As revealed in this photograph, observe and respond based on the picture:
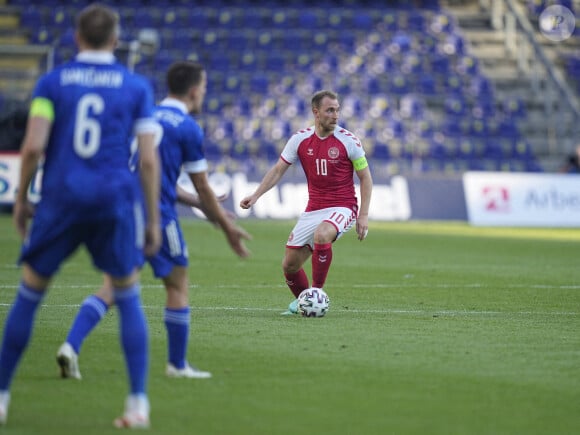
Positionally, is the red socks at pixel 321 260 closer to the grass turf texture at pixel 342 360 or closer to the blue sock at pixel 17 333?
the grass turf texture at pixel 342 360

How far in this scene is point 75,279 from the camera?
45.5 feet

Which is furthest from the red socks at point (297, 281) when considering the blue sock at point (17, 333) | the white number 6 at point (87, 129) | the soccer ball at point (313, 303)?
the white number 6 at point (87, 129)

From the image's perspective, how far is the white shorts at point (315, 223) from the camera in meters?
10.9

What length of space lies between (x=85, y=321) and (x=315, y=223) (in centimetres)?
419

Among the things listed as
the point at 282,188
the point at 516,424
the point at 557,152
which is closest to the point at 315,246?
the point at 516,424

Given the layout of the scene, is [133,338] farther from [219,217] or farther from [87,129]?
[219,217]

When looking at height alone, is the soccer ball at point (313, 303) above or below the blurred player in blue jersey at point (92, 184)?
below

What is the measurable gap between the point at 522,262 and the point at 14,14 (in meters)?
24.2

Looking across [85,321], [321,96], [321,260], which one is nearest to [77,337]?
[85,321]

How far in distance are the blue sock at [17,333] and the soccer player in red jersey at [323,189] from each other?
510 cm

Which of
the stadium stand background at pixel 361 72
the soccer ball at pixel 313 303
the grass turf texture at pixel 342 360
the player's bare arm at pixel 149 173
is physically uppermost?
the stadium stand background at pixel 361 72

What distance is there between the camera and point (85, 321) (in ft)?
23.2

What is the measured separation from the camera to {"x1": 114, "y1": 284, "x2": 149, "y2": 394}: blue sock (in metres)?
5.50

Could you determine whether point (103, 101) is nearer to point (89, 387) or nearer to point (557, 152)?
point (89, 387)
